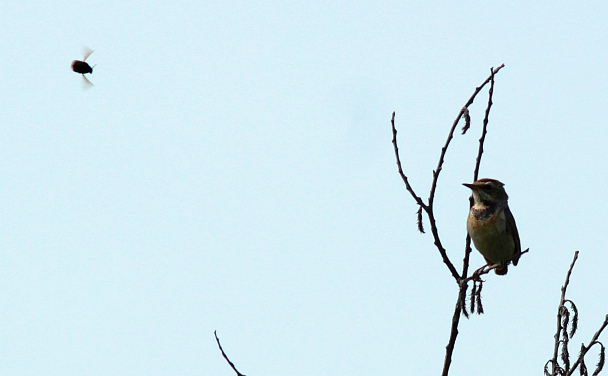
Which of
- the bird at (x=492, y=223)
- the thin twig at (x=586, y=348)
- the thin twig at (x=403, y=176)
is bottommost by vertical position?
the thin twig at (x=586, y=348)

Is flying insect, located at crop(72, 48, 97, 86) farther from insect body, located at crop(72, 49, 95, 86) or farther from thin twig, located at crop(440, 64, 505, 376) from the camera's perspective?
thin twig, located at crop(440, 64, 505, 376)

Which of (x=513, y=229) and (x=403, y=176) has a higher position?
(x=513, y=229)

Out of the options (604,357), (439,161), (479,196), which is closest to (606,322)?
(604,357)

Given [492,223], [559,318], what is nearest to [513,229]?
Result: [492,223]

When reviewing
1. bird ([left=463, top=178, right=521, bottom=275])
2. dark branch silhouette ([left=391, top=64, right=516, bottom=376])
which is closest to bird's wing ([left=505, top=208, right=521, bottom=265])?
bird ([left=463, top=178, right=521, bottom=275])

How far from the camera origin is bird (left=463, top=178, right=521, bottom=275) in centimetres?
818

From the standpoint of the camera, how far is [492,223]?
8.16 meters

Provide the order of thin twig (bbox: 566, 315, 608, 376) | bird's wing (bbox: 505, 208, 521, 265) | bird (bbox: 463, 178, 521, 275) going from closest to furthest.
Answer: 1. thin twig (bbox: 566, 315, 608, 376)
2. bird (bbox: 463, 178, 521, 275)
3. bird's wing (bbox: 505, 208, 521, 265)

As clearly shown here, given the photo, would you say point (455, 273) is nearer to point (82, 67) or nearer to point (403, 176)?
Result: point (403, 176)

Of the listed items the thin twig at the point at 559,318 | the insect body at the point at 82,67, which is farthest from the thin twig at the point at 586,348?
the insect body at the point at 82,67

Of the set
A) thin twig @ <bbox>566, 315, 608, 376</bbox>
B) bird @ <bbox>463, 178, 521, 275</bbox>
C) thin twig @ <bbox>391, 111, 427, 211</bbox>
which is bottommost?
thin twig @ <bbox>566, 315, 608, 376</bbox>

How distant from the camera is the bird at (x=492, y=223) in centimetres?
818

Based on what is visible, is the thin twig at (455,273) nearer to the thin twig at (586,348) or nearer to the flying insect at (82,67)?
the thin twig at (586,348)

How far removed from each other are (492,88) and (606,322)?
1.78 meters
